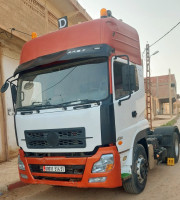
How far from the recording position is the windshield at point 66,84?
3756mm

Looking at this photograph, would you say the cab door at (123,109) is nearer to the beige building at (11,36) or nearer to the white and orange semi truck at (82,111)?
the white and orange semi truck at (82,111)

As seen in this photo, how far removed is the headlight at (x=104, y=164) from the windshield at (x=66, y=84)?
35.7 inches

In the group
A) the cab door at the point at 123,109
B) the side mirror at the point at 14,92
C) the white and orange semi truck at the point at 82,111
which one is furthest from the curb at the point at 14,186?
the cab door at the point at 123,109

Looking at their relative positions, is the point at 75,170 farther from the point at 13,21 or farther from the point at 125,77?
the point at 13,21

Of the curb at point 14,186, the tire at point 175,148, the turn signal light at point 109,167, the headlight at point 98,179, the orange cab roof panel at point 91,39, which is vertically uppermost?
the orange cab roof panel at point 91,39

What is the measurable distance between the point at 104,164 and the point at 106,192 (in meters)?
1.32

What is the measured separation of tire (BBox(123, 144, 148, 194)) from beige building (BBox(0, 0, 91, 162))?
16.9 feet

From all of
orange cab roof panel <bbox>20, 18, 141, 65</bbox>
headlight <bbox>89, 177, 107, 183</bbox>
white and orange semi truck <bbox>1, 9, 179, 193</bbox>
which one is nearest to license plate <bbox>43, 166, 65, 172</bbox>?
white and orange semi truck <bbox>1, 9, 179, 193</bbox>

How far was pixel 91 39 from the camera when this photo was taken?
4.01 meters

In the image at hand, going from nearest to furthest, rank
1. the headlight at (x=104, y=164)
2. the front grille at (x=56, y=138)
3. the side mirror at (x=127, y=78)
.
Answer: the headlight at (x=104, y=164)
the front grille at (x=56, y=138)
the side mirror at (x=127, y=78)

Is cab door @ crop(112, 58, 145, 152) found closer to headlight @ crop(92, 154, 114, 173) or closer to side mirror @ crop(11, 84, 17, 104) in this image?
headlight @ crop(92, 154, 114, 173)

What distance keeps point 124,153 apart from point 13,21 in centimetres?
682

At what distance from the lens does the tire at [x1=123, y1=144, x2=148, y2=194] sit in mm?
4113

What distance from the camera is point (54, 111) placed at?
383cm
